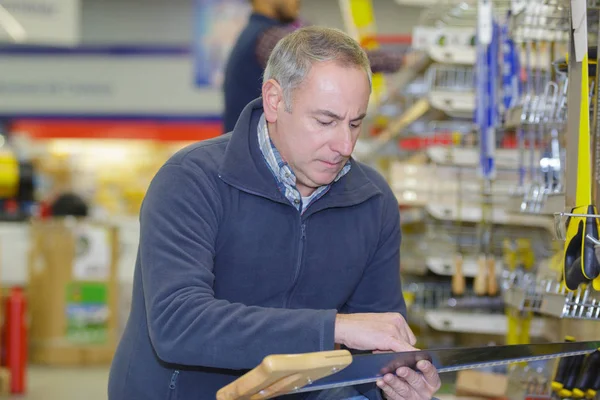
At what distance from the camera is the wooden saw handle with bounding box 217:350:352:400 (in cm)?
155

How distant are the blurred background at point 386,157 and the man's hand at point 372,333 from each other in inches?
20.1

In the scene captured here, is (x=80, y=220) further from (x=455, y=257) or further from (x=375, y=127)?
(x=455, y=257)

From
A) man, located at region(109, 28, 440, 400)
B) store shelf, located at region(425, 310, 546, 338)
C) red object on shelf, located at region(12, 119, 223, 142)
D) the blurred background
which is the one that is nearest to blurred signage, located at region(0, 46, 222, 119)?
the blurred background

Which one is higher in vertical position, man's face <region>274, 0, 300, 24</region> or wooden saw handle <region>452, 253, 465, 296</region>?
man's face <region>274, 0, 300, 24</region>

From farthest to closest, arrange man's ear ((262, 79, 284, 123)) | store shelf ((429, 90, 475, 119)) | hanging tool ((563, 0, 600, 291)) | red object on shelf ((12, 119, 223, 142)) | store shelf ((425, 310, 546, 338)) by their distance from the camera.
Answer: red object on shelf ((12, 119, 223, 142)) → store shelf ((429, 90, 475, 119)) → store shelf ((425, 310, 546, 338)) → man's ear ((262, 79, 284, 123)) → hanging tool ((563, 0, 600, 291))

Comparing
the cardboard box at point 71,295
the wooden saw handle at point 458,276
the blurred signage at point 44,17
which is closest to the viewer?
the wooden saw handle at point 458,276

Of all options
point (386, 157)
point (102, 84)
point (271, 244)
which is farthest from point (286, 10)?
point (102, 84)

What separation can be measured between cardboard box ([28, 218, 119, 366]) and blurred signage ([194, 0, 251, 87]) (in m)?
4.30

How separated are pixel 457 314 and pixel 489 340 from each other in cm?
52

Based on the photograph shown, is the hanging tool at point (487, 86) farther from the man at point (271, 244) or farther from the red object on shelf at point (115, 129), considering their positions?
the red object on shelf at point (115, 129)

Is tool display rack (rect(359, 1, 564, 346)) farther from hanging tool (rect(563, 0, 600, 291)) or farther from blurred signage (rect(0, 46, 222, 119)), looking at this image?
blurred signage (rect(0, 46, 222, 119))

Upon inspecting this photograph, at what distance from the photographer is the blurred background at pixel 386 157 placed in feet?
10.00

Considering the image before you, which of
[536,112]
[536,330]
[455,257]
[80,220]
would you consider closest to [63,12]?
[80,220]

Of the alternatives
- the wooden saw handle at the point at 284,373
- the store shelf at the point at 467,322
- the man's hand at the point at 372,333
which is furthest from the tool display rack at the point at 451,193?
the wooden saw handle at the point at 284,373
